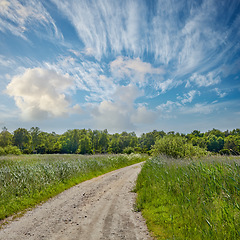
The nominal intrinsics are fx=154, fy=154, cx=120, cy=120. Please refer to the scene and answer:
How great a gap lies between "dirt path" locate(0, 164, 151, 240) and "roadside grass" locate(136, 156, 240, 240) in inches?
30.4

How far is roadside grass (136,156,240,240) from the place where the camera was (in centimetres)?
438

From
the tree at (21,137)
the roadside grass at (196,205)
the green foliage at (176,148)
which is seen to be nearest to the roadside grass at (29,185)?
the roadside grass at (196,205)

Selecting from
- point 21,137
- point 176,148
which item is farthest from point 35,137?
point 176,148

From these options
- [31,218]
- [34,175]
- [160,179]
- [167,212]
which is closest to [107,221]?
[167,212]

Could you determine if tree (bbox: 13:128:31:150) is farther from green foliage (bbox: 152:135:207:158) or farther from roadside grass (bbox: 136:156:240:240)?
roadside grass (bbox: 136:156:240:240)

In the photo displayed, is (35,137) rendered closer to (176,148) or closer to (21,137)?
(21,137)

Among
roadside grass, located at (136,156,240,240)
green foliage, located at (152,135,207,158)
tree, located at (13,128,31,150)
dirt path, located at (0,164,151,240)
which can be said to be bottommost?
dirt path, located at (0,164,151,240)

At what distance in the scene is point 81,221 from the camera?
6.28 meters

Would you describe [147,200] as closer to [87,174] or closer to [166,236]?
[166,236]

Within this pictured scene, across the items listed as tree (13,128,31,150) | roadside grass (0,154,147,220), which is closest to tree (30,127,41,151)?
tree (13,128,31,150)

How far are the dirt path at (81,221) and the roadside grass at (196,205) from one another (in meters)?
0.77

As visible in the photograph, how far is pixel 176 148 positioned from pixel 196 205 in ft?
49.7

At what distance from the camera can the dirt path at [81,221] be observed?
5.27 meters

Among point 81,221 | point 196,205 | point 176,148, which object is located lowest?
point 81,221
